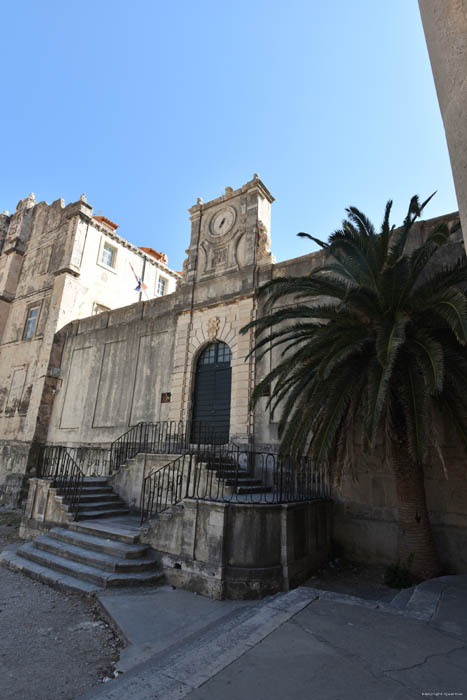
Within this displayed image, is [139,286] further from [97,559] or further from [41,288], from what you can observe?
[97,559]

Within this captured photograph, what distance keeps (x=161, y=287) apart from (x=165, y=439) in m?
14.1

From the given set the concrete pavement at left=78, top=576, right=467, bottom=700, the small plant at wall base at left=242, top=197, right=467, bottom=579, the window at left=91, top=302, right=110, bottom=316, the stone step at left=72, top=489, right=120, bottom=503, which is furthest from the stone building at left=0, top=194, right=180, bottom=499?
the concrete pavement at left=78, top=576, right=467, bottom=700

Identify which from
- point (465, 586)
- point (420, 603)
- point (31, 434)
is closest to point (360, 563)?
point (465, 586)

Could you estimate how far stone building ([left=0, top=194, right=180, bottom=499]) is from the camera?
17672 mm

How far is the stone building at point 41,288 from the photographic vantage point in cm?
1767

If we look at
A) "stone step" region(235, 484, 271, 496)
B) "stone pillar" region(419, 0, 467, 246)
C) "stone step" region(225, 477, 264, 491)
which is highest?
"stone pillar" region(419, 0, 467, 246)

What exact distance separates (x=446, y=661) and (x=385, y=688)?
36.4 inches

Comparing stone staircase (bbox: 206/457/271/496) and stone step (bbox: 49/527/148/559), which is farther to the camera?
stone staircase (bbox: 206/457/271/496)

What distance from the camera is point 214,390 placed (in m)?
12.6

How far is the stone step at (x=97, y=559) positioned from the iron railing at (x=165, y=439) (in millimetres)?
3446

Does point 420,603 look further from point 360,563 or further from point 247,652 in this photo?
point 360,563

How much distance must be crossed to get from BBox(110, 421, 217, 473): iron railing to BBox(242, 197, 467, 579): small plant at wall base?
4.77m

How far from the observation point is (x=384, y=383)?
229 inches

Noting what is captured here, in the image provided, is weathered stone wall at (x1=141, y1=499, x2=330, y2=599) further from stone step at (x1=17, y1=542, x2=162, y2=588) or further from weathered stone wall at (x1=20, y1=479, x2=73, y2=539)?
weathered stone wall at (x1=20, y1=479, x2=73, y2=539)
